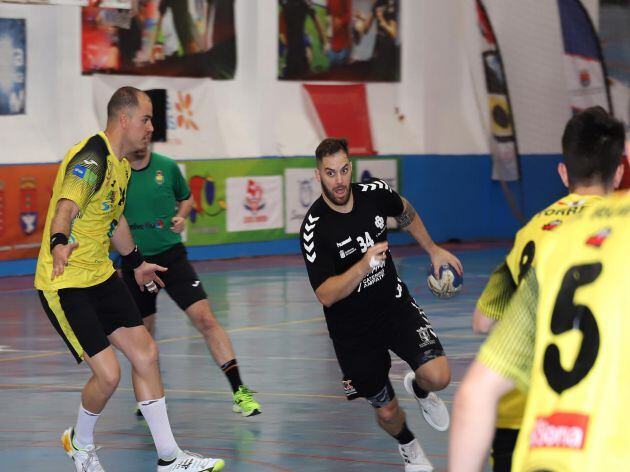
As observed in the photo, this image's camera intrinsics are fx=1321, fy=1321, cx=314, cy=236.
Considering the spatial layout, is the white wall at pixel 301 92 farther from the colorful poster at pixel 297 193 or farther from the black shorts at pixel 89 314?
the black shorts at pixel 89 314

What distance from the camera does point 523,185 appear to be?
100ft

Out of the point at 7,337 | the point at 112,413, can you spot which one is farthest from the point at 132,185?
the point at 7,337

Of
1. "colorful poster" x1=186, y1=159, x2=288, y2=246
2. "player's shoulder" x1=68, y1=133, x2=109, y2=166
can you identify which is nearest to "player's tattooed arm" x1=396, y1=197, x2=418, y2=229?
"player's shoulder" x1=68, y1=133, x2=109, y2=166

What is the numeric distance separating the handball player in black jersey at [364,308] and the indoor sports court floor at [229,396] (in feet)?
1.56

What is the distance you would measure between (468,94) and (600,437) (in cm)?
2785

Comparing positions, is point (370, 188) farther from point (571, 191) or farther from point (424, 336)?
point (571, 191)

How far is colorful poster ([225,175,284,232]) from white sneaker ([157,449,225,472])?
16737 mm

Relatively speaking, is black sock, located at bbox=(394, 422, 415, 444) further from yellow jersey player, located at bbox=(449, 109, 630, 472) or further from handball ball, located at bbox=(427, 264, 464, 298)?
yellow jersey player, located at bbox=(449, 109, 630, 472)

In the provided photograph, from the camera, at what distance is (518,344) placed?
2979mm

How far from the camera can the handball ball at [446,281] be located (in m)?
8.20

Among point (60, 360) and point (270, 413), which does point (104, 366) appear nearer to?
point (270, 413)

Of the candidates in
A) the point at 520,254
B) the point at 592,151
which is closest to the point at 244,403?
the point at 520,254

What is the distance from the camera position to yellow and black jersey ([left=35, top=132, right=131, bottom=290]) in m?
→ 7.34

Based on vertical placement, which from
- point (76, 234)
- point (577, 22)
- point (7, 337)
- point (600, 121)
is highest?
point (577, 22)
